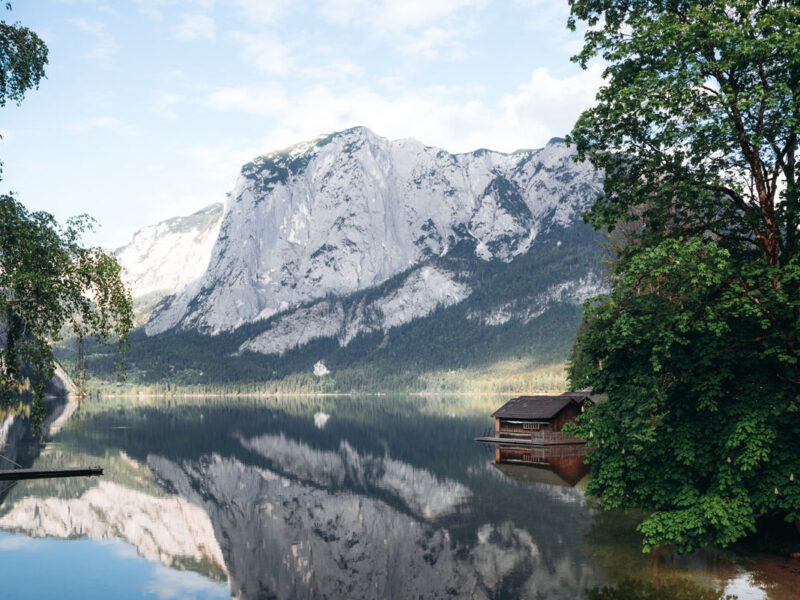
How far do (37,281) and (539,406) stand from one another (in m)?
64.4

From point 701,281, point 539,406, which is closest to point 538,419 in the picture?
point 539,406

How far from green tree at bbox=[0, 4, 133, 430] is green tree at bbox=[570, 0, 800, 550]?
1478 cm

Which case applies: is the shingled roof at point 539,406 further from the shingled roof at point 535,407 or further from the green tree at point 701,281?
the green tree at point 701,281

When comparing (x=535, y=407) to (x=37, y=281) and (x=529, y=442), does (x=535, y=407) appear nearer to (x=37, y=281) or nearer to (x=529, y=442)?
(x=529, y=442)

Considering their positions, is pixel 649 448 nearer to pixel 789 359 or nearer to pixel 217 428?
pixel 789 359

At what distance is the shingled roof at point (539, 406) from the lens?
7156cm

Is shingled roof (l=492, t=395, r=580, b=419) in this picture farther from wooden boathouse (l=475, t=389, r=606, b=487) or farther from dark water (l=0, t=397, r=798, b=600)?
dark water (l=0, t=397, r=798, b=600)

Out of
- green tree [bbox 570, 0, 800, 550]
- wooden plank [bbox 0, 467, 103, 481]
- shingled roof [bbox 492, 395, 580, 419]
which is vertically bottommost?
shingled roof [bbox 492, 395, 580, 419]

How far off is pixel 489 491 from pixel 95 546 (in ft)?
79.9

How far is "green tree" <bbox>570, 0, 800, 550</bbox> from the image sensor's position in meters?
20.7

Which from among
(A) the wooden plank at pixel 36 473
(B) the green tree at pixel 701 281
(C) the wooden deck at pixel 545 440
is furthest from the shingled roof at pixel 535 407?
(A) the wooden plank at pixel 36 473

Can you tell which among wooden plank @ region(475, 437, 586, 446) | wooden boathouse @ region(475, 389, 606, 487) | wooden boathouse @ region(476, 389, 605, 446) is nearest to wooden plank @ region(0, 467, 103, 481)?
wooden boathouse @ region(475, 389, 606, 487)

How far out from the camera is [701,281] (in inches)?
819

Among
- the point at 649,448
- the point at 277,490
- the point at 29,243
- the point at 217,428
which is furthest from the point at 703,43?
the point at 217,428
